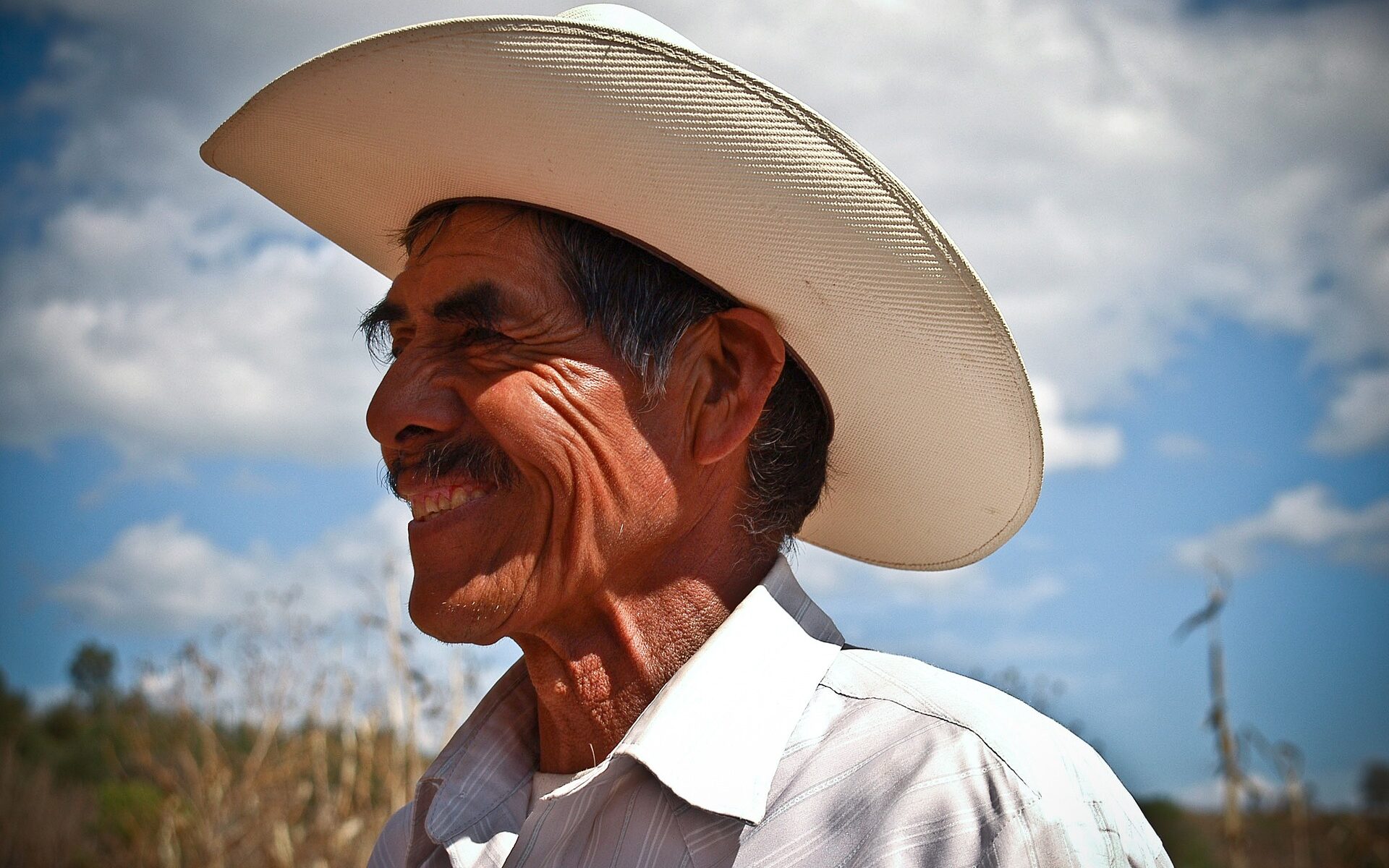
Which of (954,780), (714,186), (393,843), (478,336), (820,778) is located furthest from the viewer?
(393,843)

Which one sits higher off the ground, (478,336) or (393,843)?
(478,336)

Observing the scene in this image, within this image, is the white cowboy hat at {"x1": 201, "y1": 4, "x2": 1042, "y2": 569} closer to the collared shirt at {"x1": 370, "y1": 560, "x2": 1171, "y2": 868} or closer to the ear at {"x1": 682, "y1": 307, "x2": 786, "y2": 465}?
the ear at {"x1": 682, "y1": 307, "x2": 786, "y2": 465}

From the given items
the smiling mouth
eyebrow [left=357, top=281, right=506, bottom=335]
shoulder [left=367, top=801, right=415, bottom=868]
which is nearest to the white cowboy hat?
eyebrow [left=357, top=281, right=506, bottom=335]

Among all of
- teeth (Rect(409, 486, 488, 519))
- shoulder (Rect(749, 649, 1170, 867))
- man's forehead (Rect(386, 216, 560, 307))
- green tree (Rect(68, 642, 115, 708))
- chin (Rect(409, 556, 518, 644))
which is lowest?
shoulder (Rect(749, 649, 1170, 867))

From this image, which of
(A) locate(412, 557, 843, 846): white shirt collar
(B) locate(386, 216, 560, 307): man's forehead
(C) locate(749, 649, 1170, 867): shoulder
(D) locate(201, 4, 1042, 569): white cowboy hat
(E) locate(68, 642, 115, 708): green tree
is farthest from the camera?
(E) locate(68, 642, 115, 708): green tree

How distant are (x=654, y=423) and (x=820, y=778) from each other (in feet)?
2.50

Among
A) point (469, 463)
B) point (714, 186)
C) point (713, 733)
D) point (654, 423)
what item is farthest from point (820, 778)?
point (714, 186)

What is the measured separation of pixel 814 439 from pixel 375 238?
3.89ft

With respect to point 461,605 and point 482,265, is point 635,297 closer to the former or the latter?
point 482,265

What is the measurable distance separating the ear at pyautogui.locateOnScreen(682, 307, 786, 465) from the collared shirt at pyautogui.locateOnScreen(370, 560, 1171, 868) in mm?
289

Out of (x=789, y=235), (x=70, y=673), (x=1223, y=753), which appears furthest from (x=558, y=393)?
(x=70, y=673)

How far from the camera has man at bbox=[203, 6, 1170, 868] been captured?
1.64 meters

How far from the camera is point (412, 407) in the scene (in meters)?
2.05

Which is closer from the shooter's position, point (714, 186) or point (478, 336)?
point (714, 186)
